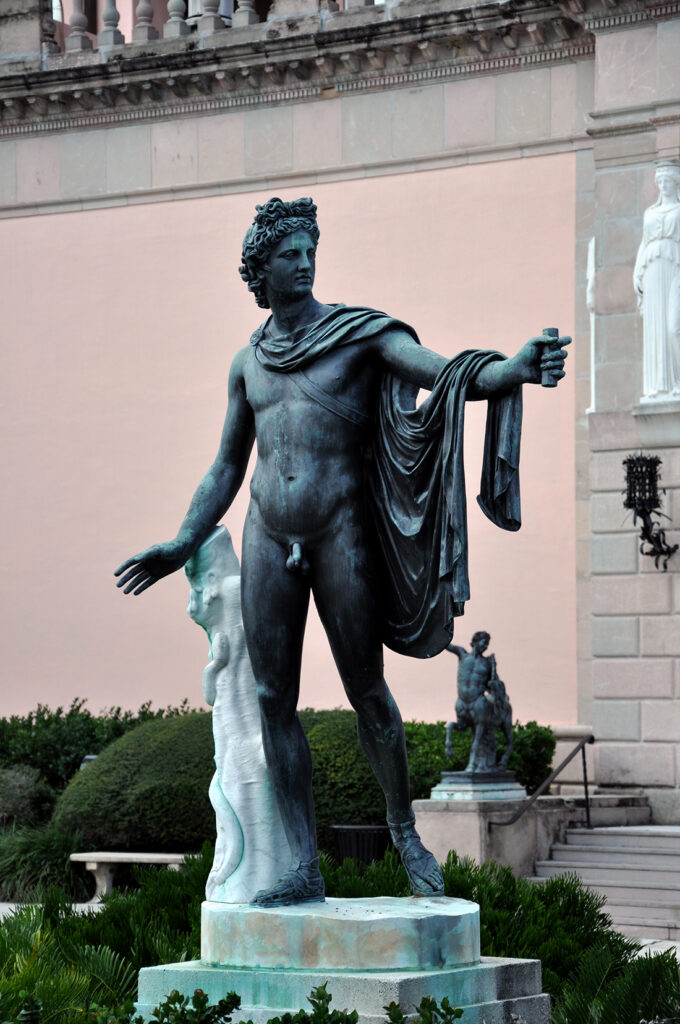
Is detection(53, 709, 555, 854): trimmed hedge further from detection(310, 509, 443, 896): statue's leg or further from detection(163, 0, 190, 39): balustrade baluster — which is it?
detection(163, 0, 190, 39): balustrade baluster

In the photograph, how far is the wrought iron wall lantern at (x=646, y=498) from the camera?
51.9 feet

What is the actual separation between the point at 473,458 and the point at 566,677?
2.48 m

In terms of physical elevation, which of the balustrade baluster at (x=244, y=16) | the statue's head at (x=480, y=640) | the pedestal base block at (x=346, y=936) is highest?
the balustrade baluster at (x=244, y=16)

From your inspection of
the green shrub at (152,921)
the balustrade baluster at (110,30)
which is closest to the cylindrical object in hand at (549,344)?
the green shrub at (152,921)

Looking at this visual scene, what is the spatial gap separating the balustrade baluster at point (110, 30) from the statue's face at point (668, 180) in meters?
7.46

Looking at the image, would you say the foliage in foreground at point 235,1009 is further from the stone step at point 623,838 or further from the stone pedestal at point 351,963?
the stone step at point 623,838

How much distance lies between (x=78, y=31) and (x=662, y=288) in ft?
28.7

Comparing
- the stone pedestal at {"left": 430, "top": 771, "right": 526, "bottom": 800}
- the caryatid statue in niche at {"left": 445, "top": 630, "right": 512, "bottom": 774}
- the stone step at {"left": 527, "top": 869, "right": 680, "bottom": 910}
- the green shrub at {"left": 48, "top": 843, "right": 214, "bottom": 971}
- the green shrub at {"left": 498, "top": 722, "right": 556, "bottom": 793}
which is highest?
the caryatid statue in niche at {"left": 445, "top": 630, "right": 512, "bottom": 774}

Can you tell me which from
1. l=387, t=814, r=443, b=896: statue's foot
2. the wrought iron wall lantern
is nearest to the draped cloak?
l=387, t=814, r=443, b=896: statue's foot

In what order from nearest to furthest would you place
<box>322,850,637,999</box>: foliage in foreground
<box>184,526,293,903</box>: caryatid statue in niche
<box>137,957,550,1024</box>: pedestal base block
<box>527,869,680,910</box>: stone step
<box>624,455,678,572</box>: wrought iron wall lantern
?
<box>137,957,550,1024</box>: pedestal base block
<box>184,526,293,903</box>: caryatid statue in niche
<box>322,850,637,999</box>: foliage in foreground
<box>527,869,680,910</box>: stone step
<box>624,455,678,572</box>: wrought iron wall lantern

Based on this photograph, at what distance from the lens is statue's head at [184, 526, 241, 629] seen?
274 inches

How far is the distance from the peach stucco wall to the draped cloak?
1122cm

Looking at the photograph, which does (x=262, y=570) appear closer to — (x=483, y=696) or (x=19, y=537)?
(x=483, y=696)

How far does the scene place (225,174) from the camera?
793 inches
